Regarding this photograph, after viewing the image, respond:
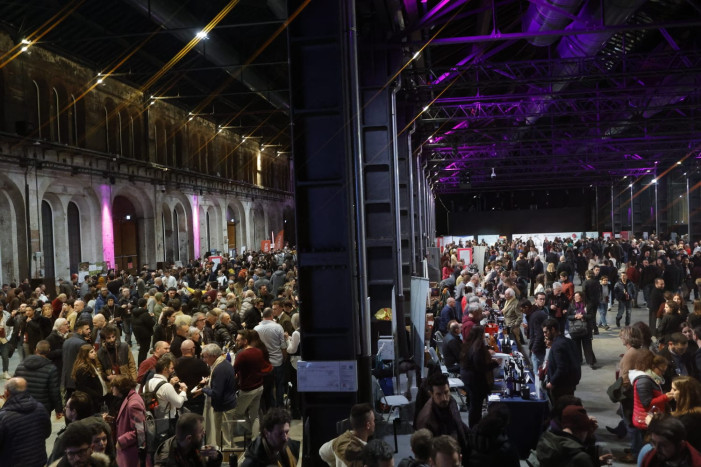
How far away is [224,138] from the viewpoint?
138 ft

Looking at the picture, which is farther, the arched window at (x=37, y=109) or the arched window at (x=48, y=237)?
the arched window at (x=48, y=237)

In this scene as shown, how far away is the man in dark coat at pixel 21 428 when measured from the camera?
5883 millimetres

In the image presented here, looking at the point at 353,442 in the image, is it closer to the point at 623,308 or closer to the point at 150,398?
the point at 150,398

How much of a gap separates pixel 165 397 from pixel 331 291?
2225 millimetres

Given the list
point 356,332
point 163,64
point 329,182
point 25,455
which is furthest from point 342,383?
point 163,64

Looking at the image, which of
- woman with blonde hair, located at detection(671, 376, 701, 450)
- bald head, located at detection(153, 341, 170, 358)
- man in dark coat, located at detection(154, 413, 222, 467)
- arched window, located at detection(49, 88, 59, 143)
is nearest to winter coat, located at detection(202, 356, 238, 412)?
bald head, located at detection(153, 341, 170, 358)

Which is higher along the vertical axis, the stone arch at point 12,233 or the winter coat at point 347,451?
the stone arch at point 12,233

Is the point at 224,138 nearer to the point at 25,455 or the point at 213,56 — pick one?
the point at 213,56

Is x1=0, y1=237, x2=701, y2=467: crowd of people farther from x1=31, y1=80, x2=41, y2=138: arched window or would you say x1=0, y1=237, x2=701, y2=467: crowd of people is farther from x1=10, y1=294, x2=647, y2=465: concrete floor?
x1=31, y1=80, x2=41, y2=138: arched window

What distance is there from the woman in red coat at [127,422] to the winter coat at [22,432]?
0.73 meters

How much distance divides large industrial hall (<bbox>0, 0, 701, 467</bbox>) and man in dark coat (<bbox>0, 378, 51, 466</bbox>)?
0.07 ft

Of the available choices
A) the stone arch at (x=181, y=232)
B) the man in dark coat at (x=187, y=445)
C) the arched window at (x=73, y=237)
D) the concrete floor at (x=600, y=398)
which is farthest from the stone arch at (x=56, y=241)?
the man in dark coat at (x=187, y=445)

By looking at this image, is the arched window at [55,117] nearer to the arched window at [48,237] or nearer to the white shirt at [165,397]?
the arched window at [48,237]

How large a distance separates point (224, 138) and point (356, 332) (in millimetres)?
36704
